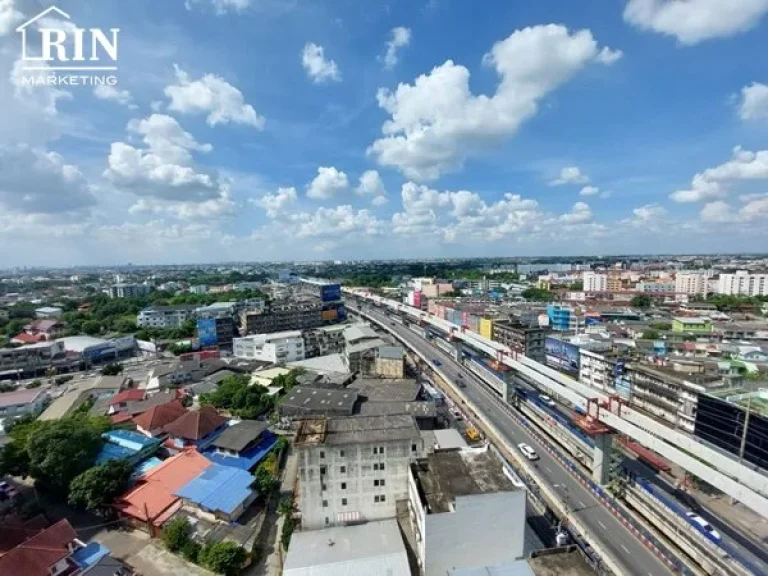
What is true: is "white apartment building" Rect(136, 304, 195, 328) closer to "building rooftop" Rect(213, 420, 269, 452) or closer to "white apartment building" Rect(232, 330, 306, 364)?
"white apartment building" Rect(232, 330, 306, 364)

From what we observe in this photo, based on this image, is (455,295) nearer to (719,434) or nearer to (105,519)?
(719,434)

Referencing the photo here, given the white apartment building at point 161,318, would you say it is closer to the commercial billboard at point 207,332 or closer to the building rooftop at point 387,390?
the commercial billboard at point 207,332

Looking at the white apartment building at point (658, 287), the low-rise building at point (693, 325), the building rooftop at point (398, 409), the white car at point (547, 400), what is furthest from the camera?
the white apartment building at point (658, 287)

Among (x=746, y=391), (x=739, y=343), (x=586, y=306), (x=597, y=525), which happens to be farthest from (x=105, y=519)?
(x=586, y=306)

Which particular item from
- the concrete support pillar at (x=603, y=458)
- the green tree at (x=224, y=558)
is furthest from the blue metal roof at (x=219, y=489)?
the concrete support pillar at (x=603, y=458)

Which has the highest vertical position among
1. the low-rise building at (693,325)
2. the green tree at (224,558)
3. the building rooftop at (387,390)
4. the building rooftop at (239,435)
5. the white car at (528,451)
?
the low-rise building at (693,325)

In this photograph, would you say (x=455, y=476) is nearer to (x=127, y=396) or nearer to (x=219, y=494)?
(x=219, y=494)
